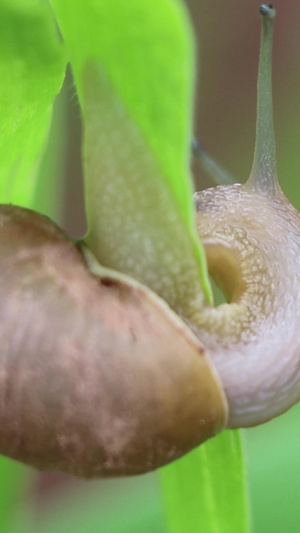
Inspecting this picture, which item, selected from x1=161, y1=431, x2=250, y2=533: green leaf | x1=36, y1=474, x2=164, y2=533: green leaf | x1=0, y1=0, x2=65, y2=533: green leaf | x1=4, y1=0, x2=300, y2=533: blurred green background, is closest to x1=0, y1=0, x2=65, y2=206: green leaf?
x1=0, y1=0, x2=65, y2=533: green leaf

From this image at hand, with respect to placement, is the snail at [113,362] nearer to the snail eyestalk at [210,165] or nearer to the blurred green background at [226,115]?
the snail eyestalk at [210,165]

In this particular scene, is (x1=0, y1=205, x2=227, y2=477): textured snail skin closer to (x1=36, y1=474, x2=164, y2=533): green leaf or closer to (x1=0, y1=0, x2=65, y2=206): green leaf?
(x1=0, y1=0, x2=65, y2=206): green leaf

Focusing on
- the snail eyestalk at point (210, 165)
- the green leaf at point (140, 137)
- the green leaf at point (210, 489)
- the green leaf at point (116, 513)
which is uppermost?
the green leaf at point (140, 137)

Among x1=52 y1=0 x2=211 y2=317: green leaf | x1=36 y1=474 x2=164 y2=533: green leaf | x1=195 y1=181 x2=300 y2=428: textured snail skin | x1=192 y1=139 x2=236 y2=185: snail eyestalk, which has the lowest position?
x1=36 y1=474 x2=164 y2=533: green leaf

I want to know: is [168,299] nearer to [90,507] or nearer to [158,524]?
[158,524]

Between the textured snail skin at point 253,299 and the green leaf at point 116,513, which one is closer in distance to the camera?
the textured snail skin at point 253,299

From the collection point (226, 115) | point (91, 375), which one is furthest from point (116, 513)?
point (226, 115)

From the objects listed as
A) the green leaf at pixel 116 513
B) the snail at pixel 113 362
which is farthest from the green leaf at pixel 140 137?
the green leaf at pixel 116 513
